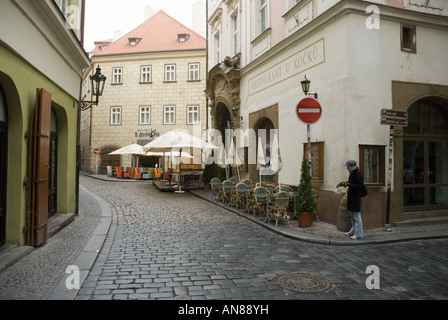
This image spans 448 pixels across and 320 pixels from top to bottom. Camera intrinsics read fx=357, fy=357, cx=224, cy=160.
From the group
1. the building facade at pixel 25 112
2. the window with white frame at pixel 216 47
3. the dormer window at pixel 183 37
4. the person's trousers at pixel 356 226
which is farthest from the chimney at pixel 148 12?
the person's trousers at pixel 356 226

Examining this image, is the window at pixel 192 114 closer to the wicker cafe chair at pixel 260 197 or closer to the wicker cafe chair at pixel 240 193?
the wicker cafe chair at pixel 240 193

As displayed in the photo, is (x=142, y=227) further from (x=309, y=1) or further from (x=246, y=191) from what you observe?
(x=309, y=1)

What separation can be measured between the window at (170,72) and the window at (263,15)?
19427 millimetres

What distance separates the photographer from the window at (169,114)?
3241cm

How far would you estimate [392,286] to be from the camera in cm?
461

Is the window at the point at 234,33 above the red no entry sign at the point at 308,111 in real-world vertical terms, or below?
above

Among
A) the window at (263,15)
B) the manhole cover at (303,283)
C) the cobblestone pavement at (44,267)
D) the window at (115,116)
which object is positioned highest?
the window at (263,15)

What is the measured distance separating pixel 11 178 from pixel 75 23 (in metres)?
5.66

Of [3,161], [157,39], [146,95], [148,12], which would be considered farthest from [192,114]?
[3,161]

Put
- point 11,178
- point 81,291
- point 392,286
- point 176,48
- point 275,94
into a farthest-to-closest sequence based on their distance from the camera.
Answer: point 176,48 → point 275,94 → point 11,178 → point 392,286 → point 81,291

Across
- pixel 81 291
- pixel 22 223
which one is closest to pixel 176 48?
pixel 22 223

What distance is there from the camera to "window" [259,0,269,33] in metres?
13.4

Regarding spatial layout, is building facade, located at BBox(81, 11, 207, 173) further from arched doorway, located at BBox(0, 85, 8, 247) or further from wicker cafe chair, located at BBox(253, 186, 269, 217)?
arched doorway, located at BBox(0, 85, 8, 247)
